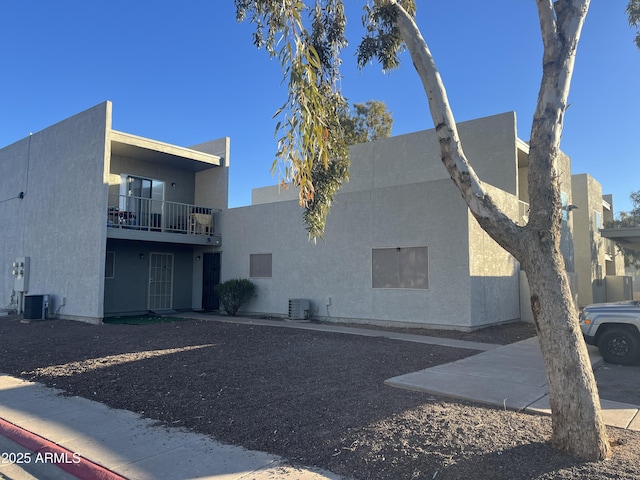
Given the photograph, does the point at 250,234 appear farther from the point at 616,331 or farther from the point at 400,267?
the point at 616,331

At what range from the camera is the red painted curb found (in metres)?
4.43

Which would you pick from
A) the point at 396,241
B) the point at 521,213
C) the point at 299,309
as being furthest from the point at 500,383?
the point at 521,213

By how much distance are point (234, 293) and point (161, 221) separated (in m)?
4.00

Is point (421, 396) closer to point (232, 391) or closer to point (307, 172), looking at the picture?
point (232, 391)

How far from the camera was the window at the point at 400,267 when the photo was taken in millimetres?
13750

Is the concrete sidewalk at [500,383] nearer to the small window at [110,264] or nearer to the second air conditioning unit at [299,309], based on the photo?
the second air conditioning unit at [299,309]

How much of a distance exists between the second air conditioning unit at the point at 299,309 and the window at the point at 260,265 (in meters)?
2.08

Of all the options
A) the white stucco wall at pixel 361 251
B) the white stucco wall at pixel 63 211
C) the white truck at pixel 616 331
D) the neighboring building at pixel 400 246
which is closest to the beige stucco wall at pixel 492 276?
the neighboring building at pixel 400 246

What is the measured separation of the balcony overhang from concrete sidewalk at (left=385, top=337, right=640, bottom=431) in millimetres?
13296

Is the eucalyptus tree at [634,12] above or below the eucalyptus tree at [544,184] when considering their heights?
above

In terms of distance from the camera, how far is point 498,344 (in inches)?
444

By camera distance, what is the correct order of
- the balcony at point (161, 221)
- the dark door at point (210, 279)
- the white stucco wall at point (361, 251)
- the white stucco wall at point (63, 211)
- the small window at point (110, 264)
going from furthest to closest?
the dark door at point (210, 279) < the small window at point (110, 264) < the balcony at point (161, 221) < the white stucco wall at point (63, 211) < the white stucco wall at point (361, 251)

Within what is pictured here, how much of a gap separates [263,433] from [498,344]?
7741 millimetres

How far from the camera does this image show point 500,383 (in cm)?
717
